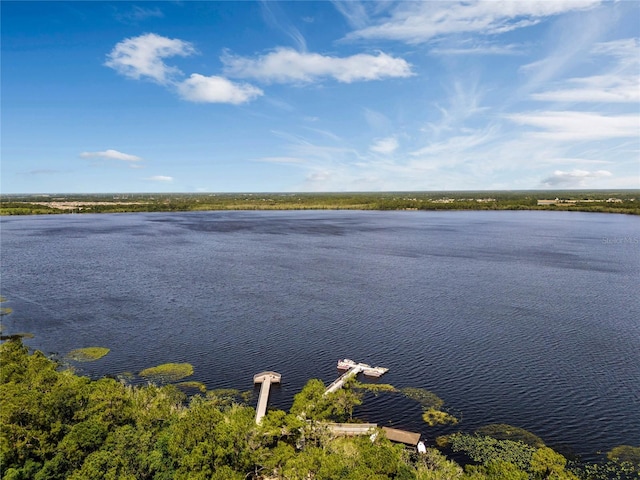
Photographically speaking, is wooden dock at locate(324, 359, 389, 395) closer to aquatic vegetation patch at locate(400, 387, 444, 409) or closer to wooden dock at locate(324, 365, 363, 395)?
wooden dock at locate(324, 365, 363, 395)

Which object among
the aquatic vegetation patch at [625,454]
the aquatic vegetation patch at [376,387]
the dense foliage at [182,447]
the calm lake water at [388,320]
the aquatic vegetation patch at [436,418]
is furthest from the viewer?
the aquatic vegetation patch at [376,387]

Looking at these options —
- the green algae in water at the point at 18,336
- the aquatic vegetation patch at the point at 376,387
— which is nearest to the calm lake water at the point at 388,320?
the aquatic vegetation patch at the point at 376,387

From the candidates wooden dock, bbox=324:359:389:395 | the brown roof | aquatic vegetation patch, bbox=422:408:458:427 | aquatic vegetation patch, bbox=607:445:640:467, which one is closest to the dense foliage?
aquatic vegetation patch, bbox=607:445:640:467

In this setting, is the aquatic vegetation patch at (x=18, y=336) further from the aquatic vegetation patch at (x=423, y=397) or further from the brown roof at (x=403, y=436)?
the brown roof at (x=403, y=436)

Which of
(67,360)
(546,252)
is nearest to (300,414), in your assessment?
(67,360)

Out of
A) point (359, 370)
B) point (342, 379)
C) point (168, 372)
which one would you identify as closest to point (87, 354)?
point (168, 372)

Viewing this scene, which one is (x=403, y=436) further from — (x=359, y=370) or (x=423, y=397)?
(x=359, y=370)

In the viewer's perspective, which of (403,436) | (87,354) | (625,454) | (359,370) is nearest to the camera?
(625,454)
